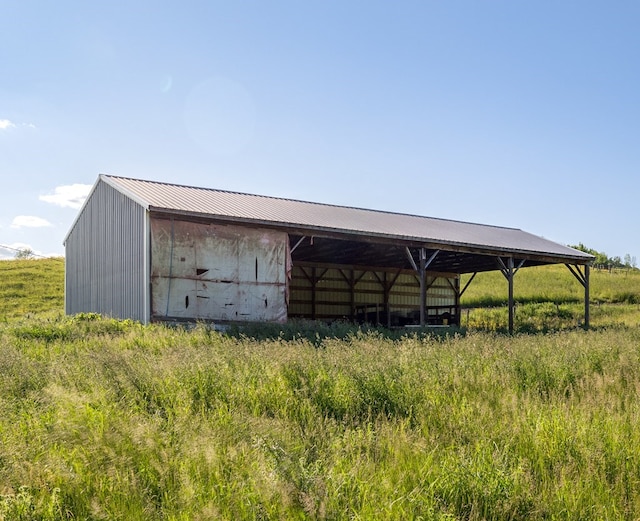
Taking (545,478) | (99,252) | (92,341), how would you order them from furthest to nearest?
(99,252) < (92,341) < (545,478)

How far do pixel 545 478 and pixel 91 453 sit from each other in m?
3.56

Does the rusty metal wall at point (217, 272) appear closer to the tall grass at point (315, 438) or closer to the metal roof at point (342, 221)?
the metal roof at point (342, 221)

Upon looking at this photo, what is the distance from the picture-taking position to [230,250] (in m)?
17.8

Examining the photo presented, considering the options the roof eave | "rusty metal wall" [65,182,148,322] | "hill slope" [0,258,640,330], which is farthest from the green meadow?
"hill slope" [0,258,640,330]

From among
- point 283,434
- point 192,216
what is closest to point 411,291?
point 192,216

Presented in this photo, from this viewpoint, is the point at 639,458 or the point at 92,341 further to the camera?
the point at 92,341

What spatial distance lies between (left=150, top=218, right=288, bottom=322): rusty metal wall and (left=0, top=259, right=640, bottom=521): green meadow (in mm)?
6985

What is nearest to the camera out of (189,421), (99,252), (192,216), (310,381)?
(189,421)

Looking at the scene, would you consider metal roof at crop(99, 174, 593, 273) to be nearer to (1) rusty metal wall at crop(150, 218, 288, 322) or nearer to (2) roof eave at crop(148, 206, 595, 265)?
(2) roof eave at crop(148, 206, 595, 265)

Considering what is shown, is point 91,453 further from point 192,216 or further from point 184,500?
point 192,216

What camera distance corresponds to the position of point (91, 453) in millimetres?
4914

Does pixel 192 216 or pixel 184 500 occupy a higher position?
pixel 192 216

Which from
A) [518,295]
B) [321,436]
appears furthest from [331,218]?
[518,295]

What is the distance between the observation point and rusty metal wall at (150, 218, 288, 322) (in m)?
16.8
